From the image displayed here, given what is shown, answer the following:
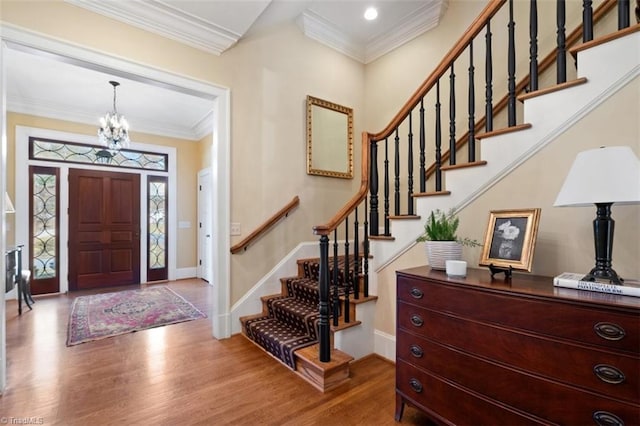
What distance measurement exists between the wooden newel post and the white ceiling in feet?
7.03

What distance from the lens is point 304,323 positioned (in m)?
2.68

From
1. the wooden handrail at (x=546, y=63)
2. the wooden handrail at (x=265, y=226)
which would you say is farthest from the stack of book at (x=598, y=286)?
the wooden handrail at (x=265, y=226)

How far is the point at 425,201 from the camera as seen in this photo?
231 cm

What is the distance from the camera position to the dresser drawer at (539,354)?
43.1 inches

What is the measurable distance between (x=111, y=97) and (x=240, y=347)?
14.1 ft

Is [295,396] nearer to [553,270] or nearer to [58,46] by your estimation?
[553,270]

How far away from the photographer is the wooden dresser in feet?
3.65

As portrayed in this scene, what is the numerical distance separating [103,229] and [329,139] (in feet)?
14.6

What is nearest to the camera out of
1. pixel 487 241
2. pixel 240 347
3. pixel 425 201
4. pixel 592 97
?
pixel 592 97

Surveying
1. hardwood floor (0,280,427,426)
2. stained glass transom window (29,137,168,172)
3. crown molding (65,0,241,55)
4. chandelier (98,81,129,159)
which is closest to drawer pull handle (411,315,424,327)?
hardwood floor (0,280,427,426)

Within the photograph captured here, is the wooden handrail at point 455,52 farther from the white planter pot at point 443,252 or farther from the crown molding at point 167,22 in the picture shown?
the crown molding at point 167,22

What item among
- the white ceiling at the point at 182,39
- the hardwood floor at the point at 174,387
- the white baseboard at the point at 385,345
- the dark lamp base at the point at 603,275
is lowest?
the hardwood floor at the point at 174,387

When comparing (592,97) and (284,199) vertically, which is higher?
(592,97)

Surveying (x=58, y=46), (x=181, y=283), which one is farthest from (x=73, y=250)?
(x=58, y=46)
